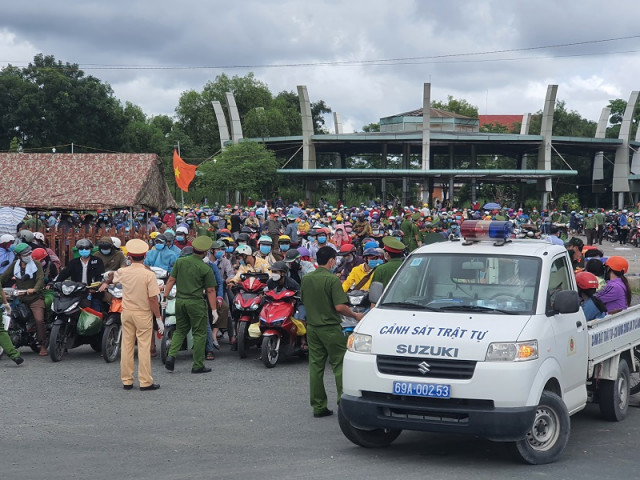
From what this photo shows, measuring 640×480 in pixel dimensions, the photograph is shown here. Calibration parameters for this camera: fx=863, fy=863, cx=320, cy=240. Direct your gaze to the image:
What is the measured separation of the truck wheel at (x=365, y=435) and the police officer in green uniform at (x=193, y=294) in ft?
13.5

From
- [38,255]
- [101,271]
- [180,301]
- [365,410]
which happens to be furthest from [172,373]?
[365,410]

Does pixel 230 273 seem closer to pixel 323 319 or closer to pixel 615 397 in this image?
pixel 323 319

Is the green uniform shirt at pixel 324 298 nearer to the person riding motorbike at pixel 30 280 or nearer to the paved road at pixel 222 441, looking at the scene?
the paved road at pixel 222 441

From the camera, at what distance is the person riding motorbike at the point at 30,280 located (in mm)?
12836

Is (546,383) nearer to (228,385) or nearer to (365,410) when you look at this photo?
(365,410)

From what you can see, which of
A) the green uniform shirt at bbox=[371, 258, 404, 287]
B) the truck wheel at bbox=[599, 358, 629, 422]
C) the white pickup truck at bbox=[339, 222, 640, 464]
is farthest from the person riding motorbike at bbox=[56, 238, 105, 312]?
the truck wheel at bbox=[599, 358, 629, 422]

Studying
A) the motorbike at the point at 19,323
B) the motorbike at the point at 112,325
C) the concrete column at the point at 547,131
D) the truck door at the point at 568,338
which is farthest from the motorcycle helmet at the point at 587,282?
the concrete column at the point at 547,131

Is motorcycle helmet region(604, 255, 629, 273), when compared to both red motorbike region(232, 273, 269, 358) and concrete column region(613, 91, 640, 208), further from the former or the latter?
concrete column region(613, 91, 640, 208)

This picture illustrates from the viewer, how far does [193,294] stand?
11.2 m

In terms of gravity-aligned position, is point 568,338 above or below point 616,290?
below

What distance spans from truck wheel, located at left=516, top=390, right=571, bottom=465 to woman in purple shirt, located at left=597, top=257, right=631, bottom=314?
281 cm

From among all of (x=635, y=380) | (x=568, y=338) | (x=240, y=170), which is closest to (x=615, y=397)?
(x=568, y=338)

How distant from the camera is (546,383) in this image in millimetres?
7059

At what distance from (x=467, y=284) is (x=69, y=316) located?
6.77 metres
